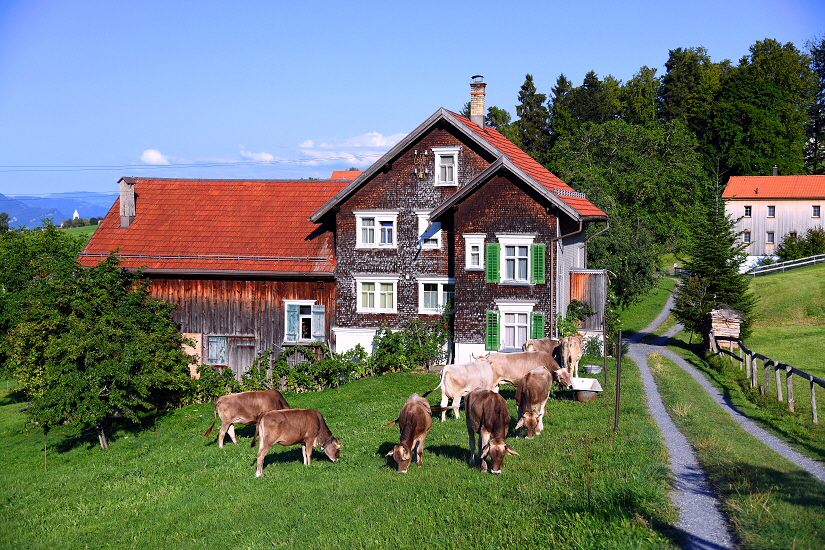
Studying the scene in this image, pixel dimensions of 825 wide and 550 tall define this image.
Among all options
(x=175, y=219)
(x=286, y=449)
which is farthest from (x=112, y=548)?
(x=175, y=219)

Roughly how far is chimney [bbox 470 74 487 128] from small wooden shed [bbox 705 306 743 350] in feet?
46.8

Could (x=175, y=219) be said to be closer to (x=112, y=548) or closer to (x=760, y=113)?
(x=112, y=548)

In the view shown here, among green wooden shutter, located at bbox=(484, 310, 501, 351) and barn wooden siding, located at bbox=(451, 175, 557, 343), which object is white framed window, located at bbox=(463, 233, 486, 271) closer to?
barn wooden siding, located at bbox=(451, 175, 557, 343)

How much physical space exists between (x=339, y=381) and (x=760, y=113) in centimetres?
6834

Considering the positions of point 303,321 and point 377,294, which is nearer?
point 377,294

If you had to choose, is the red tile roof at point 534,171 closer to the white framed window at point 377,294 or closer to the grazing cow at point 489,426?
the white framed window at point 377,294

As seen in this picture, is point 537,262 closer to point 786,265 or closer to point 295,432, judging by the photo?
point 295,432

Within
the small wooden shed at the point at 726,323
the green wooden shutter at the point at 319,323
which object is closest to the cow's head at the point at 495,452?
the green wooden shutter at the point at 319,323

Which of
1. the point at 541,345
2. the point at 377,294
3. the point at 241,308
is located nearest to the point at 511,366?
the point at 541,345

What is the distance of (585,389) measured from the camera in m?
22.8

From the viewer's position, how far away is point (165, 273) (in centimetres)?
3600

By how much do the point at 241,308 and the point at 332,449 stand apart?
18.4 metres

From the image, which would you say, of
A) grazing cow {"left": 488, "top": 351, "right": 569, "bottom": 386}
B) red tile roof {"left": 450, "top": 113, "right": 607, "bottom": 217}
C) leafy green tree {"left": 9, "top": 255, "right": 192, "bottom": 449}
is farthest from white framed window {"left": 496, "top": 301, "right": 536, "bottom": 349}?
leafy green tree {"left": 9, "top": 255, "right": 192, "bottom": 449}

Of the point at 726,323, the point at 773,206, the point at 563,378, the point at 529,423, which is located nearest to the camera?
the point at 529,423
